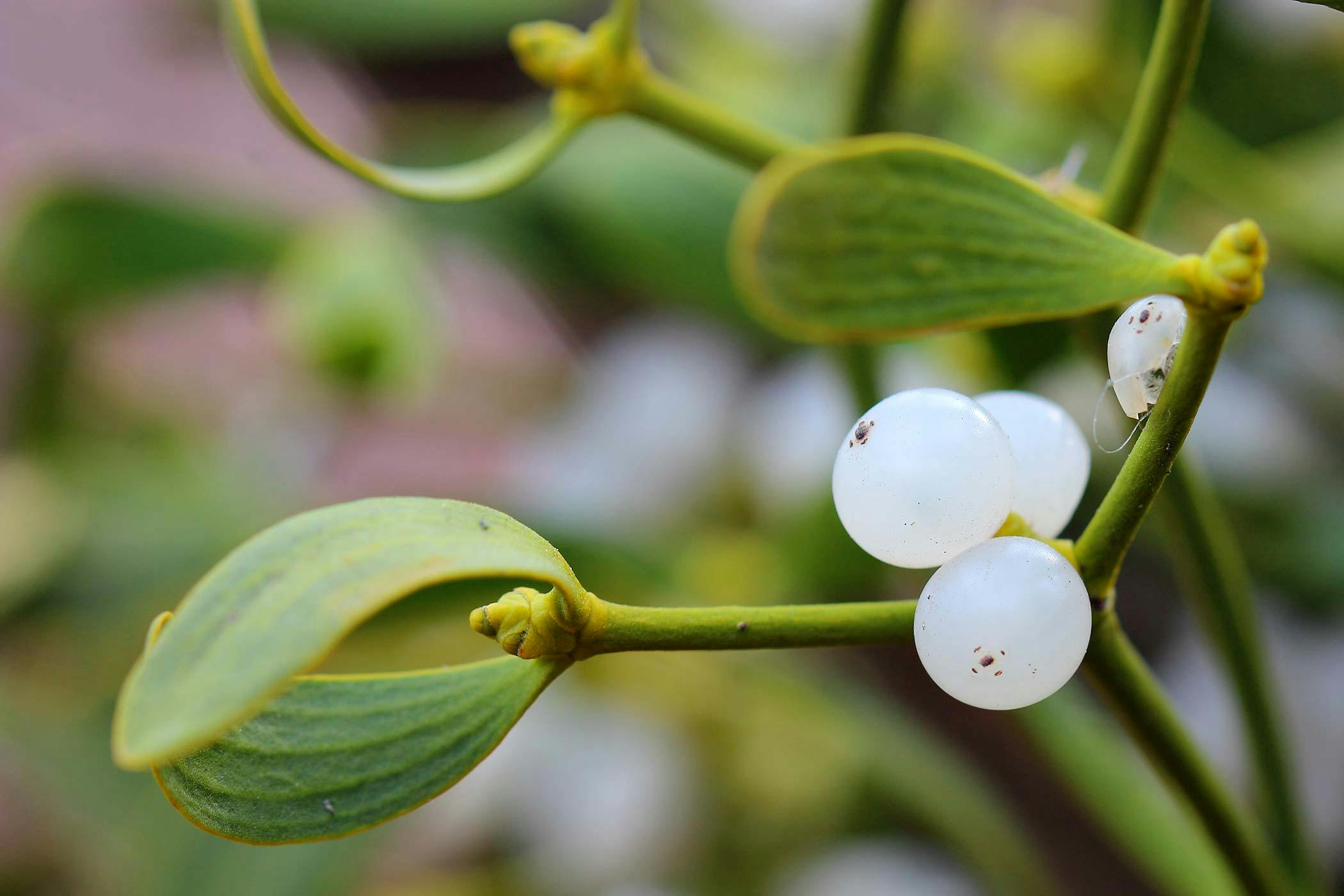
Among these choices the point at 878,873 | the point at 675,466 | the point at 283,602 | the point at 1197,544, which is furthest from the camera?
the point at 675,466

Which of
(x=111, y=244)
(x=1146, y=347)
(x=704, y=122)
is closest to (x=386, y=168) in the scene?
(x=704, y=122)

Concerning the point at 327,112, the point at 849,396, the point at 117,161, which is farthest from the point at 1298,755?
the point at 327,112

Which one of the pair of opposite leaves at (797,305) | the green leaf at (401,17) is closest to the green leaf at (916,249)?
the pair of opposite leaves at (797,305)

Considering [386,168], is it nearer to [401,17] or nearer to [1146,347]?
[1146,347]

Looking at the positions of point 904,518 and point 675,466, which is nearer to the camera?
point 904,518

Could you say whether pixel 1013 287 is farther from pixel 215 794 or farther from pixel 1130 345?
pixel 215 794

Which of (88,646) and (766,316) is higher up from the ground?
(766,316)

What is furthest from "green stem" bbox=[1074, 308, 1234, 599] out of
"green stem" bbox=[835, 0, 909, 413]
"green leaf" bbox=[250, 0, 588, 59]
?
"green leaf" bbox=[250, 0, 588, 59]
